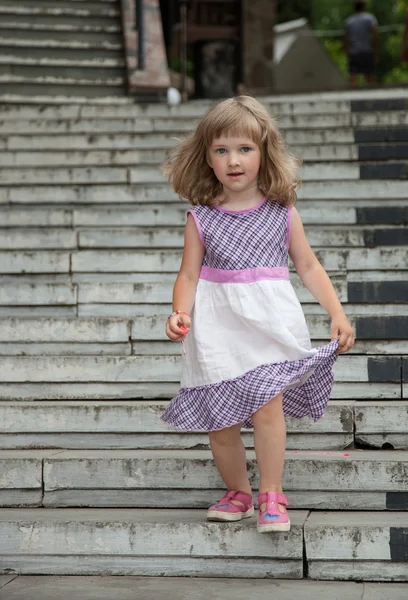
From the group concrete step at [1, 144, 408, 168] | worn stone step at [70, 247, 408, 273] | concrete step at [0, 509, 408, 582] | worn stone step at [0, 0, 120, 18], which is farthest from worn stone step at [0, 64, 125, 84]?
concrete step at [0, 509, 408, 582]

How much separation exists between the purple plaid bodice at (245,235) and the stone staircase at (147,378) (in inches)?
30.3

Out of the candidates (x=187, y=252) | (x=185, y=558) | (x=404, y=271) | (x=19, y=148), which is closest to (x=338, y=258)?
(x=404, y=271)

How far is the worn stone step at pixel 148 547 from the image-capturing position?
11.8ft

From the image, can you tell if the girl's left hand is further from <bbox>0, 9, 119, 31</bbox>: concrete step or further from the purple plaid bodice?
<bbox>0, 9, 119, 31</bbox>: concrete step

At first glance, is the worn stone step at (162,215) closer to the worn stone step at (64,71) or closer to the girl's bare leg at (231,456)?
the girl's bare leg at (231,456)

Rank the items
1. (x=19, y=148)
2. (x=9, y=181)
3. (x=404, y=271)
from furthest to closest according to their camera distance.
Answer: (x=19, y=148), (x=9, y=181), (x=404, y=271)

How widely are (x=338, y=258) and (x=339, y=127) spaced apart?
2.33m

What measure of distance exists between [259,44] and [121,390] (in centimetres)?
1315

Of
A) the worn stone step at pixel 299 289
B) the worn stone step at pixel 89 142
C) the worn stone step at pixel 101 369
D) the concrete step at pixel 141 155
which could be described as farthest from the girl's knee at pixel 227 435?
the worn stone step at pixel 89 142

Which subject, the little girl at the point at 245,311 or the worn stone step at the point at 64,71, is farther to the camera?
the worn stone step at the point at 64,71

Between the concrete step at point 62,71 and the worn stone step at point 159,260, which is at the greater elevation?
the concrete step at point 62,71

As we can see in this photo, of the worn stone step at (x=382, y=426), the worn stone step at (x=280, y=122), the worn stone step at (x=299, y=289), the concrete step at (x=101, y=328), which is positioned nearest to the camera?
the worn stone step at (x=382, y=426)

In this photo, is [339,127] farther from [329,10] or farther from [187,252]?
[329,10]

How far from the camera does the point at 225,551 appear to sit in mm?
3635
